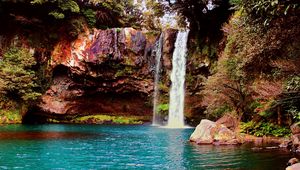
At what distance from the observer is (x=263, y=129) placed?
1950 cm

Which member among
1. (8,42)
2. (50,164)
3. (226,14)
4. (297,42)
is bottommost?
(50,164)

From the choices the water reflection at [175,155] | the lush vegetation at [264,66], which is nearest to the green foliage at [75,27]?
the lush vegetation at [264,66]

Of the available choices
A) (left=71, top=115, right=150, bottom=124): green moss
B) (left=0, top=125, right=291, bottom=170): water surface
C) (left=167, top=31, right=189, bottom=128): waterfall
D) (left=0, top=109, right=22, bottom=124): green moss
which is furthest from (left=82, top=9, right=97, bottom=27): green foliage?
(left=0, top=125, right=291, bottom=170): water surface

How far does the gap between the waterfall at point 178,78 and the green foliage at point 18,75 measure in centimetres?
1185

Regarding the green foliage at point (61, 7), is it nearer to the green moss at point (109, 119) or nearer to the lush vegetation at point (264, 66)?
the green moss at point (109, 119)

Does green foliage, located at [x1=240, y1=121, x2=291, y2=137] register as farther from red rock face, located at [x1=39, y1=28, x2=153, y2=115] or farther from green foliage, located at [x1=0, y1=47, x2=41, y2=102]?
green foliage, located at [x1=0, y1=47, x2=41, y2=102]

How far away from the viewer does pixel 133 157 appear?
13195 millimetres

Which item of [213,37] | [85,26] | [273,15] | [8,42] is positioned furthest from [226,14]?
[273,15]

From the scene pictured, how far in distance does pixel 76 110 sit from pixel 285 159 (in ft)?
86.2

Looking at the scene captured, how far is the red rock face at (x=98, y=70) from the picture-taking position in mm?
32906

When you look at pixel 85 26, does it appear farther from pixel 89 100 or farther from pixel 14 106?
pixel 14 106

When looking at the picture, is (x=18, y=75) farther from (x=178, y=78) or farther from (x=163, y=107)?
(x=178, y=78)

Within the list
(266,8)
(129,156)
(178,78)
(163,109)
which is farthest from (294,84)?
(163,109)

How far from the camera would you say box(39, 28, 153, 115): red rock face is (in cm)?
3291
